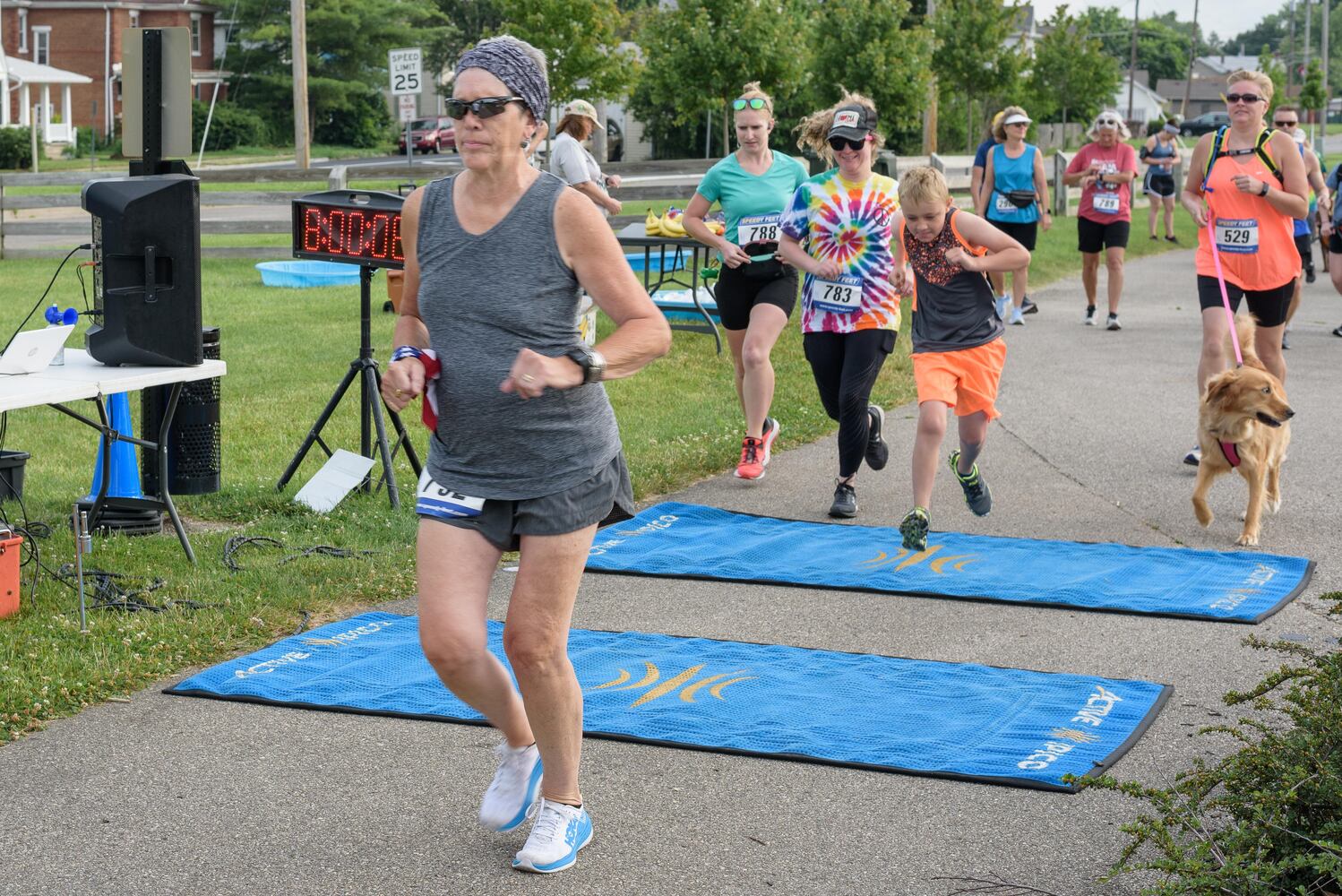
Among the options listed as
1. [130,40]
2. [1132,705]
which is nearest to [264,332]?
[130,40]

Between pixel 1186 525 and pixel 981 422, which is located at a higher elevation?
pixel 981 422

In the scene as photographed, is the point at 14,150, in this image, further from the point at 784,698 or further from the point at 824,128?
the point at 784,698

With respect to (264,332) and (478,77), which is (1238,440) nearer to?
(478,77)

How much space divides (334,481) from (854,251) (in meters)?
2.91

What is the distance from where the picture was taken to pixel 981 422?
305 inches

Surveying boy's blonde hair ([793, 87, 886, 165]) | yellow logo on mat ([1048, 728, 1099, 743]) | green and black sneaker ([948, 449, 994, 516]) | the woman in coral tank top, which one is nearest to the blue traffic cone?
boy's blonde hair ([793, 87, 886, 165])

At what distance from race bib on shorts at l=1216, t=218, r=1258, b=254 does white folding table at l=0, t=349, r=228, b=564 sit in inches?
219

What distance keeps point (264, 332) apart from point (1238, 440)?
→ 950cm

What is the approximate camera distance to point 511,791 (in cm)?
422

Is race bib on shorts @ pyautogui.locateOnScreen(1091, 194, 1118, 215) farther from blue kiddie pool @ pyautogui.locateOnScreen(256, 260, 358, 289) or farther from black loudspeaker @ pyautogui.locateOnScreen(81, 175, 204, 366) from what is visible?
black loudspeaker @ pyautogui.locateOnScreen(81, 175, 204, 366)

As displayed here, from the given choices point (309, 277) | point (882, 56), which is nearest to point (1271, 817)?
point (309, 277)

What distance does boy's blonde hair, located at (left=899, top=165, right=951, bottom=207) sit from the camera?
7223 mm

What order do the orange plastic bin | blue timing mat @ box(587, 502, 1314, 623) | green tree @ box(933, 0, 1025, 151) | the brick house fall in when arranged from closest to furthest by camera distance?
the orange plastic bin → blue timing mat @ box(587, 502, 1314, 623) → green tree @ box(933, 0, 1025, 151) → the brick house

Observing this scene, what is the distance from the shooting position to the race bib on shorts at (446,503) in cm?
392
